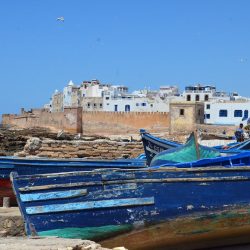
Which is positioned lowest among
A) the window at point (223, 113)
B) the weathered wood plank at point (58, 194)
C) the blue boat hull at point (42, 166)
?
the weathered wood plank at point (58, 194)

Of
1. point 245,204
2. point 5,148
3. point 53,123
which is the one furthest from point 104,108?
point 245,204

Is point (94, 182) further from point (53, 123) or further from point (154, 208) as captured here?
point (53, 123)

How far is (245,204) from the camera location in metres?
8.31

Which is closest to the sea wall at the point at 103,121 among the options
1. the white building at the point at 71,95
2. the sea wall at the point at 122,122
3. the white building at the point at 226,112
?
the sea wall at the point at 122,122

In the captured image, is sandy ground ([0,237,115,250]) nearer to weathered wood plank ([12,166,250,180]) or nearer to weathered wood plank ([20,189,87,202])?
weathered wood plank ([20,189,87,202])

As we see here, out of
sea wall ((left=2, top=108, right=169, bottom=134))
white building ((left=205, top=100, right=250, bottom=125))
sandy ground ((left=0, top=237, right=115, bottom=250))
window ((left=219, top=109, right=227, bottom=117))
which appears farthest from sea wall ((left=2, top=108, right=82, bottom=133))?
sandy ground ((left=0, top=237, right=115, bottom=250))

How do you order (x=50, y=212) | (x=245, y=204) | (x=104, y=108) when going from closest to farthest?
(x=50, y=212) → (x=245, y=204) → (x=104, y=108)

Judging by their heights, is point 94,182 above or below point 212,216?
above

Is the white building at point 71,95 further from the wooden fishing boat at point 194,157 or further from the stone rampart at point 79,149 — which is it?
the wooden fishing boat at point 194,157

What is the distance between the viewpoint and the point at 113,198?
25.6 feet

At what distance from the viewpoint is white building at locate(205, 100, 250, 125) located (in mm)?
57250

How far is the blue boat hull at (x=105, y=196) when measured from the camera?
7.75 meters

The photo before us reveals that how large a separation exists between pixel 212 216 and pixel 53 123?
50257 mm

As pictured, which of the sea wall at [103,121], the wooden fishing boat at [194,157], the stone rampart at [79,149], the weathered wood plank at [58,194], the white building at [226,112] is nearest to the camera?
the weathered wood plank at [58,194]
